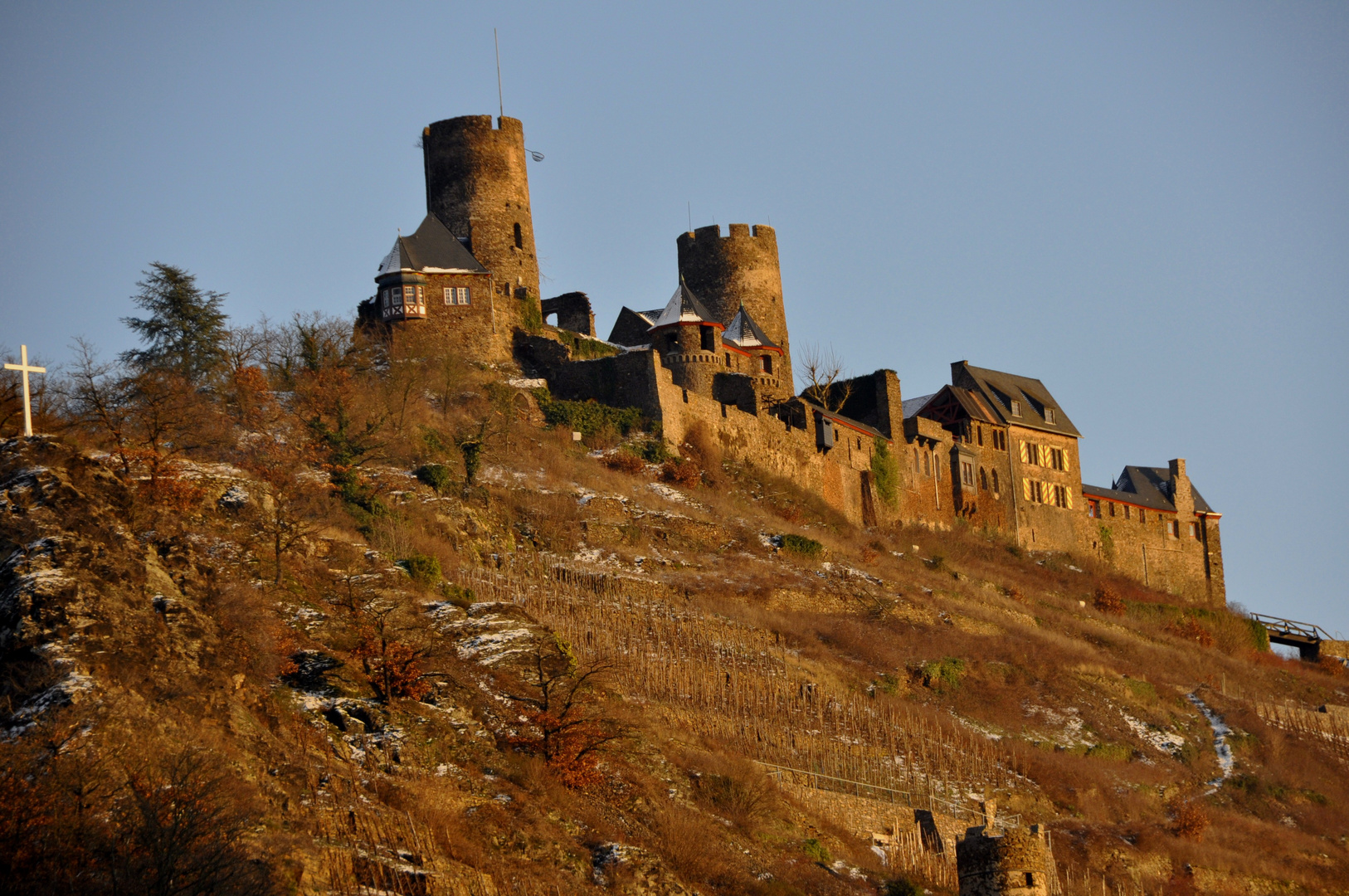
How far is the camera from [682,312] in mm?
65750

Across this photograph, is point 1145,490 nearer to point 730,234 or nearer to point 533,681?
point 730,234

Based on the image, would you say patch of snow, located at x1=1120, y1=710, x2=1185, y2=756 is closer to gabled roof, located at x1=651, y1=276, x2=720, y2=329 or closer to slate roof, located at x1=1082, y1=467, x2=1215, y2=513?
gabled roof, located at x1=651, y1=276, x2=720, y2=329

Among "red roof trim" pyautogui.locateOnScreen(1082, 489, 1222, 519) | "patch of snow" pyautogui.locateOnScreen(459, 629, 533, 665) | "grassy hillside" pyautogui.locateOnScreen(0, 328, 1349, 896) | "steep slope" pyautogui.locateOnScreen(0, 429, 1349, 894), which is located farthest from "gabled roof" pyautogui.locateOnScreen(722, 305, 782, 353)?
"patch of snow" pyautogui.locateOnScreen(459, 629, 533, 665)

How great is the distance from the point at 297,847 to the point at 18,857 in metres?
3.91

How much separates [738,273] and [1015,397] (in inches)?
744

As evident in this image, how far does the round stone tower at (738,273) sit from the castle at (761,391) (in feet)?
0.33

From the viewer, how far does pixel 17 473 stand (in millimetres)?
25797

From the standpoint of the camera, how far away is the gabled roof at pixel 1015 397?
8241 cm

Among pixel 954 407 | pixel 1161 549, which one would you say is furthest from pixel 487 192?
pixel 1161 549

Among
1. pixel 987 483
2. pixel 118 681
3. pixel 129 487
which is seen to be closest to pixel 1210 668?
A: pixel 987 483

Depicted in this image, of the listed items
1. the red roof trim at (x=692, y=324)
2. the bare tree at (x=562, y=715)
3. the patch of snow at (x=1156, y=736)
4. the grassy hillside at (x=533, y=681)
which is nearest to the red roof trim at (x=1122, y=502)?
the grassy hillside at (x=533, y=681)

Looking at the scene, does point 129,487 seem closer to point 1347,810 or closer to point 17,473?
point 17,473

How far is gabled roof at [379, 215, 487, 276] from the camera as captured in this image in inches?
2415

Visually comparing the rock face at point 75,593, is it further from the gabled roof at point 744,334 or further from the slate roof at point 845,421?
the gabled roof at point 744,334
